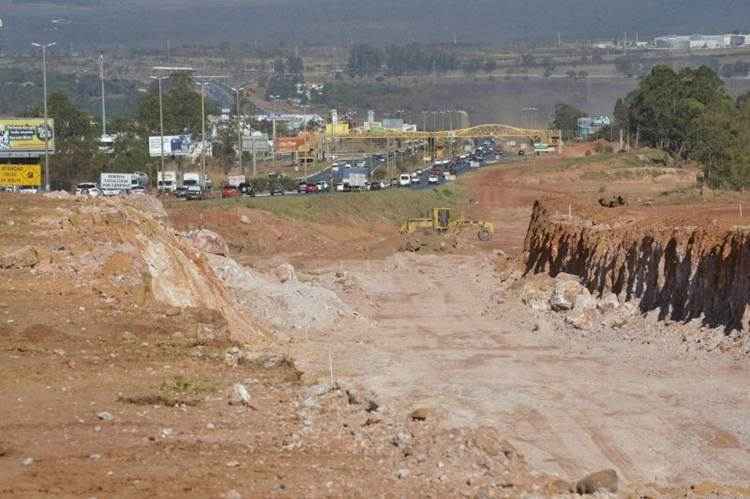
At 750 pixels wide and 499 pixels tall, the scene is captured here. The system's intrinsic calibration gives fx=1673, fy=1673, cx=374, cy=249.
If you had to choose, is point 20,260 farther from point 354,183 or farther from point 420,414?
point 354,183

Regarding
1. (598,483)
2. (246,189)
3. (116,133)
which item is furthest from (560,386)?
(116,133)

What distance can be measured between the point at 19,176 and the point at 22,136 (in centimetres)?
1068

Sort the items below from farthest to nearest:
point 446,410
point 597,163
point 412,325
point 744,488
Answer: point 597,163 → point 412,325 → point 446,410 → point 744,488

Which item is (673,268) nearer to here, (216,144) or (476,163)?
(216,144)

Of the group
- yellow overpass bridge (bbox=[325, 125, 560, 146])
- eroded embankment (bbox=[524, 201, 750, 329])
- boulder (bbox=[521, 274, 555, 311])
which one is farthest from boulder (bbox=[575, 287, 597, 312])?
yellow overpass bridge (bbox=[325, 125, 560, 146])

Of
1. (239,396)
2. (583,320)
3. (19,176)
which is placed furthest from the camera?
(19,176)

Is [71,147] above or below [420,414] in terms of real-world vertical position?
below

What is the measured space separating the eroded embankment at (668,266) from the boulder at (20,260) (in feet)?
52.9

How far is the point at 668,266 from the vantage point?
44.9m

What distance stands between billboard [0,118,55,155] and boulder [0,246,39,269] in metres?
55.4

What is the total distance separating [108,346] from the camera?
36.1m

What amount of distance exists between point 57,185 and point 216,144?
4323 centimetres

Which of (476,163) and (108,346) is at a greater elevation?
(108,346)

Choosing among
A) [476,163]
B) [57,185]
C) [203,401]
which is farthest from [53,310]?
[476,163]
